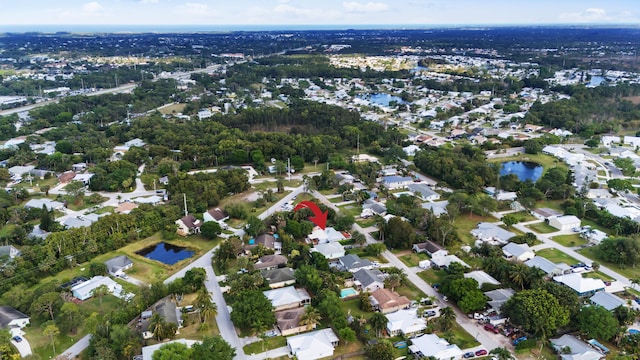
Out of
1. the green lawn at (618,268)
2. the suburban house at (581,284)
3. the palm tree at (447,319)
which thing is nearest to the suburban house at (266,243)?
the palm tree at (447,319)

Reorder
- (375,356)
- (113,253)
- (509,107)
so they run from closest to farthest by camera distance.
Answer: (375,356)
(113,253)
(509,107)

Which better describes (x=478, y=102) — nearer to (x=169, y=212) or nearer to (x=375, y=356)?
(x=169, y=212)

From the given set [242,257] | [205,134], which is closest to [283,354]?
[242,257]

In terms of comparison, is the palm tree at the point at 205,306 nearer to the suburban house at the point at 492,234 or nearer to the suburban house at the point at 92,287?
the suburban house at the point at 92,287

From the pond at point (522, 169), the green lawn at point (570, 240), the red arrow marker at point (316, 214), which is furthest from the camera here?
the pond at point (522, 169)

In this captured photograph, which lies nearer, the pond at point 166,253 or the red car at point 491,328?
the red car at point 491,328

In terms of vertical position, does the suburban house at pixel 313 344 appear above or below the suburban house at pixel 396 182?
below

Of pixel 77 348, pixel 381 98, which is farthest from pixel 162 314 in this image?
pixel 381 98
